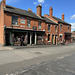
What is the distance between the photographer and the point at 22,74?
3.77 metres

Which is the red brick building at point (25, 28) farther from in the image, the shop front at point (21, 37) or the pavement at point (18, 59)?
the pavement at point (18, 59)

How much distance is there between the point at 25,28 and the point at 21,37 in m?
2.10

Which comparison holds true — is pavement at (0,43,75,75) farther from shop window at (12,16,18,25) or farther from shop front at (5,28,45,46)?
shop window at (12,16,18,25)

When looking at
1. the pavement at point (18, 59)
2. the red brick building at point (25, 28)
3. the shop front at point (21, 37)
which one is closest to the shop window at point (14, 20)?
the red brick building at point (25, 28)

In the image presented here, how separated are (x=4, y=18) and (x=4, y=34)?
9.35 ft

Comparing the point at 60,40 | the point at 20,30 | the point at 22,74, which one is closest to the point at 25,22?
the point at 20,30

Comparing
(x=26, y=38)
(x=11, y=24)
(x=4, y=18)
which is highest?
(x=4, y=18)

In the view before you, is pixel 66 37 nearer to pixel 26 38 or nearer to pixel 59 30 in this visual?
Result: pixel 59 30

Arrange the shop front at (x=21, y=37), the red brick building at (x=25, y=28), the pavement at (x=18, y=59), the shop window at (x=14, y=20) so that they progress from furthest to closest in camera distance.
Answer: the shop window at (x=14, y=20), the shop front at (x=21, y=37), the red brick building at (x=25, y=28), the pavement at (x=18, y=59)

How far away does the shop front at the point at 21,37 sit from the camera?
1307 cm

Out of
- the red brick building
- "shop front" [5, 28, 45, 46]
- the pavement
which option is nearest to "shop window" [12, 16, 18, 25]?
the red brick building

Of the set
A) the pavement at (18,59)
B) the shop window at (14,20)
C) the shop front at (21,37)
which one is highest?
the shop window at (14,20)

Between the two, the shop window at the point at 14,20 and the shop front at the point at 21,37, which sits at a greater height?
the shop window at the point at 14,20

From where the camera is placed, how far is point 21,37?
15.0m
